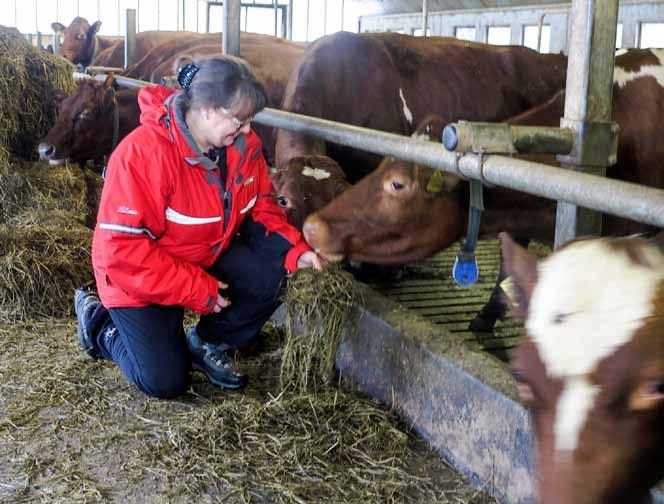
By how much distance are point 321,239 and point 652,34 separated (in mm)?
11335

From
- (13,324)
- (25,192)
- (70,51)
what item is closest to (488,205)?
(13,324)

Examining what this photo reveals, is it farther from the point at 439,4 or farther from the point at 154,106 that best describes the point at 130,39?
the point at 439,4

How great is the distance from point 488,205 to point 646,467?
2.07 m

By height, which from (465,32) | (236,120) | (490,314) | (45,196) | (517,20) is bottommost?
(490,314)

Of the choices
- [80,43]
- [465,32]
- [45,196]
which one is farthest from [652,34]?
[45,196]

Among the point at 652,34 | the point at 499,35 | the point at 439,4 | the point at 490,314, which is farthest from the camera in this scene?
the point at 439,4

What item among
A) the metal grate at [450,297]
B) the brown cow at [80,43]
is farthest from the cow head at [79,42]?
the metal grate at [450,297]

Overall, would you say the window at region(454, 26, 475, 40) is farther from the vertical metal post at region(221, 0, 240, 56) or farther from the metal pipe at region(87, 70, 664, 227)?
the metal pipe at region(87, 70, 664, 227)

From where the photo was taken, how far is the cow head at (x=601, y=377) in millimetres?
1495

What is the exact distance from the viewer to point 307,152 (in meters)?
4.77

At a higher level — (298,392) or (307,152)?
(307,152)

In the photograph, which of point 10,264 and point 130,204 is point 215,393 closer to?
point 130,204

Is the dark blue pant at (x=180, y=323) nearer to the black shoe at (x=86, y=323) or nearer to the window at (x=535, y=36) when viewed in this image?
the black shoe at (x=86, y=323)

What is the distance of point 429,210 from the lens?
11.3ft
